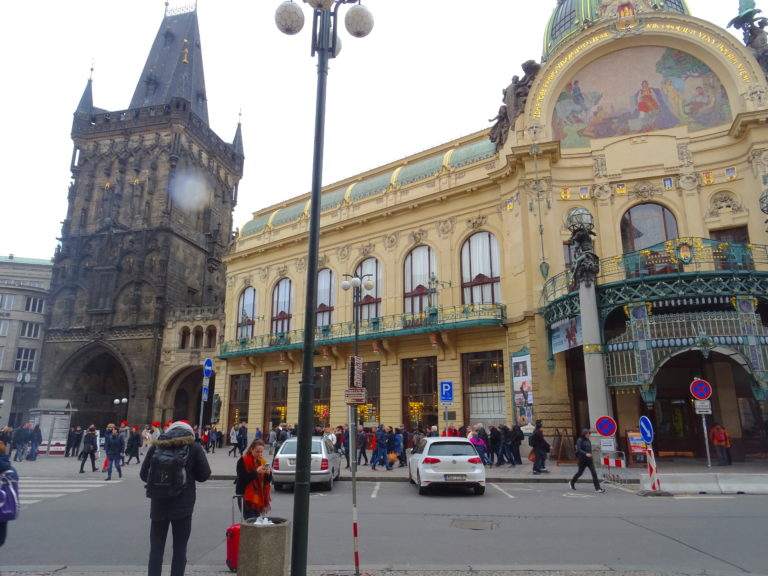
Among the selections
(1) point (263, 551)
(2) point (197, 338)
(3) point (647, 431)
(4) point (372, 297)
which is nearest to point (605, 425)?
(3) point (647, 431)

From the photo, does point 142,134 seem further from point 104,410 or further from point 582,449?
point 582,449

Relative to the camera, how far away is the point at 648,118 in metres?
24.3

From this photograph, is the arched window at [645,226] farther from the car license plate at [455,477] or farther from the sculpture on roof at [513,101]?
the car license plate at [455,477]

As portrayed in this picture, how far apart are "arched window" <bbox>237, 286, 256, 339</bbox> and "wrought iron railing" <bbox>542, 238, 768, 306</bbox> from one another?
21.7m

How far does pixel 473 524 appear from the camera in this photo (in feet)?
30.9

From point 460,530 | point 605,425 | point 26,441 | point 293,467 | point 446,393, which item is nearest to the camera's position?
point 460,530

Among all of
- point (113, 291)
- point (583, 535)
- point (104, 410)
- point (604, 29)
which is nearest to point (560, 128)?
point (604, 29)

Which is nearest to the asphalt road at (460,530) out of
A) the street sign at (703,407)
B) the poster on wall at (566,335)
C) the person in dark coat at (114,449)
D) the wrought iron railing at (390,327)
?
the person in dark coat at (114,449)

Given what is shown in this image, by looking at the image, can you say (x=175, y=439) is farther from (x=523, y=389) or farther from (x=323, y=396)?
(x=323, y=396)

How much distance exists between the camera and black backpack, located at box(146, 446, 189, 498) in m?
5.20

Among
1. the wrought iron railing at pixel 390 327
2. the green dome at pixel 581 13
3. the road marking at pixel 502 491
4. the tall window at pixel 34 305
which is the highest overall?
the green dome at pixel 581 13

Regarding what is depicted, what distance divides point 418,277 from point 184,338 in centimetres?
2610

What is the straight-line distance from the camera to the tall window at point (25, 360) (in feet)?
175

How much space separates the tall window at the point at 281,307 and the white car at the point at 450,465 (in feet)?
71.1
